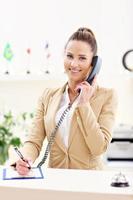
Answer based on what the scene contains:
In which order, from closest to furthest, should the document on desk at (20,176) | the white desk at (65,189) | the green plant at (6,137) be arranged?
the white desk at (65,189) < the document on desk at (20,176) < the green plant at (6,137)

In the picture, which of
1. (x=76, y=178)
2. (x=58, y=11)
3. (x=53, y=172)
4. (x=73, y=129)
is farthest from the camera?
(x=58, y=11)

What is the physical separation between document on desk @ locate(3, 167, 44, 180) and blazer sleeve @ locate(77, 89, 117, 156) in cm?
27

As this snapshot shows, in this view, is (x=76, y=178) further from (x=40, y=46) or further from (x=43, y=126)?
(x=40, y=46)

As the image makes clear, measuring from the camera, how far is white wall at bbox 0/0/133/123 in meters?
3.66

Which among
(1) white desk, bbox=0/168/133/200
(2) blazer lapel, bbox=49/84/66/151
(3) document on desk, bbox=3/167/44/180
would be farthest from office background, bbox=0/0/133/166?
(1) white desk, bbox=0/168/133/200

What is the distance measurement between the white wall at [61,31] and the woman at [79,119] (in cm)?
195

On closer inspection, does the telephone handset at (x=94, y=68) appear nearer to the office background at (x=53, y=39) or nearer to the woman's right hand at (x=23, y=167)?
the woman's right hand at (x=23, y=167)

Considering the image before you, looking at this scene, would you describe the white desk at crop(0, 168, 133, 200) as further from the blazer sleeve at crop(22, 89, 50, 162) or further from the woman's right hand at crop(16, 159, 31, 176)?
the blazer sleeve at crop(22, 89, 50, 162)

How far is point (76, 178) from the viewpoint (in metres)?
1.28

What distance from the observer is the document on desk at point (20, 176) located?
4.23 feet

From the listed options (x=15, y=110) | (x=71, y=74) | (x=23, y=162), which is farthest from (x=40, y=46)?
(x=23, y=162)

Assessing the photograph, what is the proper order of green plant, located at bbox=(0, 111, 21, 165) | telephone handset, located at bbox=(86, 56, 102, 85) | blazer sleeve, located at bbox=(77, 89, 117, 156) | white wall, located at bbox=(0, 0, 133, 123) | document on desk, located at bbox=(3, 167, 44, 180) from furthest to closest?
white wall, located at bbox=(0, 0, 133, 123)
green plant, located at bbox=(0, 111, 21, 165)
telephone handset, located at bbox=(86, 56, 102, 85)
blazer sleeve, located at bbox=(77, 89, 117, 156)
document on desk, located at bbox=(3, 167, 44, 180)

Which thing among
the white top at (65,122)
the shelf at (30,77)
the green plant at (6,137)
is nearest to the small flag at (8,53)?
the shelf at (30,77)

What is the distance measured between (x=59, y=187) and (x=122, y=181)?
19cm
